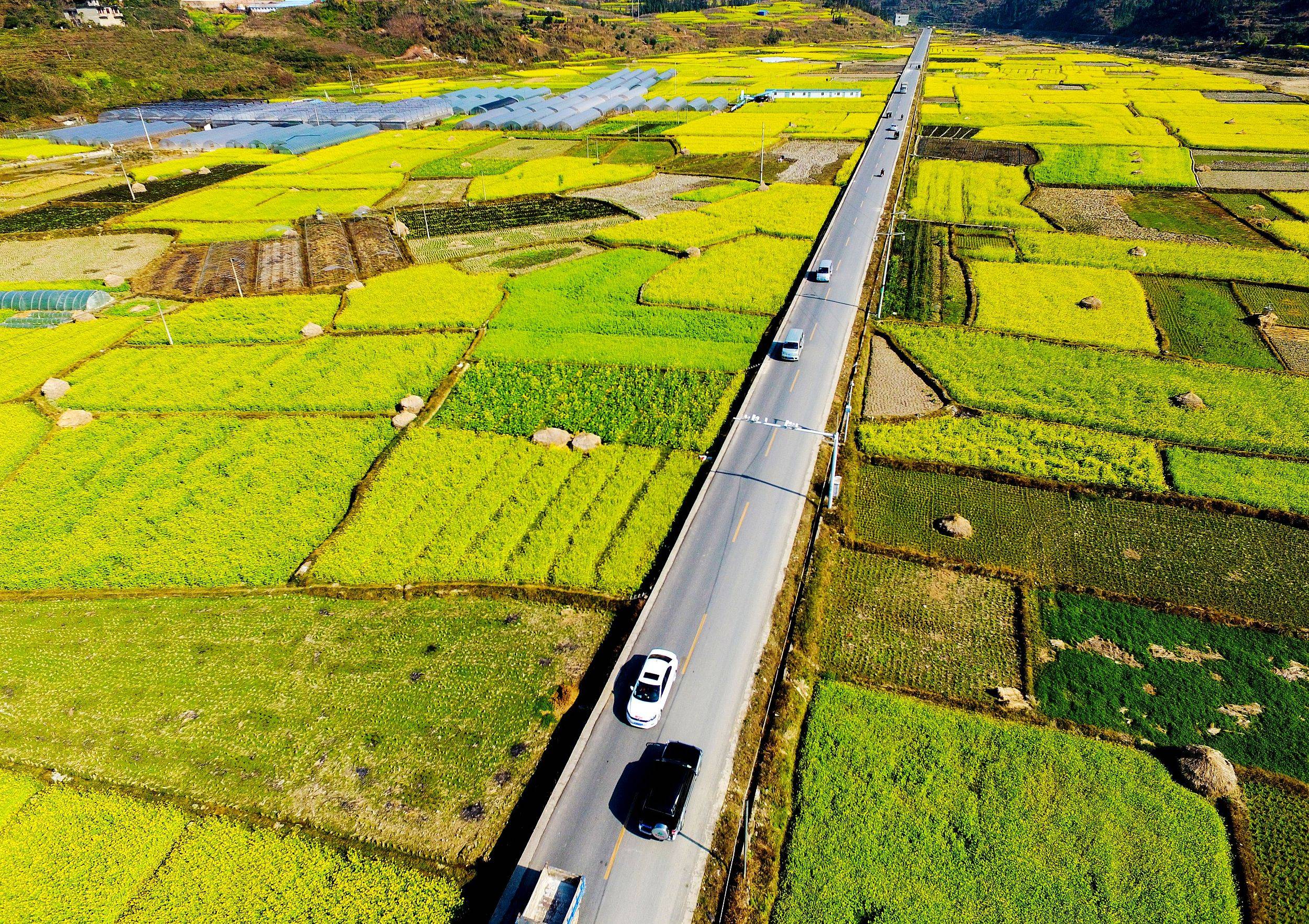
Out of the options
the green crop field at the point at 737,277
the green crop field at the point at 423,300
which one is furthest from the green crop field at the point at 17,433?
the green crop field at the point at 737,277

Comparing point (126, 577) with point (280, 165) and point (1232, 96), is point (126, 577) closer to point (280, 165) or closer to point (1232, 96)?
point (280, 165)

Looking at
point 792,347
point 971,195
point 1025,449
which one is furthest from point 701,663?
point 971,195

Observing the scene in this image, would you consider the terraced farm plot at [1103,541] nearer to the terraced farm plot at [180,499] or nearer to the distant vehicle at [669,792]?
the distant vehicle at [669,792]

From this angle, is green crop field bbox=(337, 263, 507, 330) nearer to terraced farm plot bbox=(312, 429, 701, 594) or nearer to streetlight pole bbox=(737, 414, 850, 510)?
terraced farm plot bbox=(312, 429, 701, 594)

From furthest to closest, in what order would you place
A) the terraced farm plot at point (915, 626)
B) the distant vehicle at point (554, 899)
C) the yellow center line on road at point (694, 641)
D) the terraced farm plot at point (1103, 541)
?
the terraced farm plot at point (1103, 541), the terraced farm plot at point (915, 626), the yellow center line on road at point (694, 641), the distant vehicle at point (554, 899)

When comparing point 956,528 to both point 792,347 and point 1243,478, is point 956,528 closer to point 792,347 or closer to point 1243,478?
point 1243,478

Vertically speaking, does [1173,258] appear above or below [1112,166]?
below

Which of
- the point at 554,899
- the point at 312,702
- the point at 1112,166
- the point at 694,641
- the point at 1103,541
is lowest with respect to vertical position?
the point at 312,702
